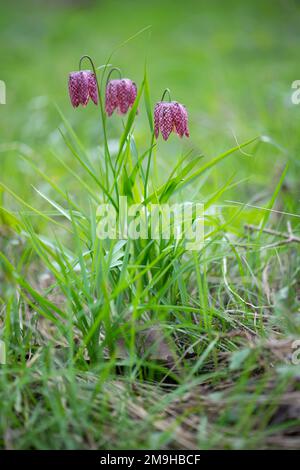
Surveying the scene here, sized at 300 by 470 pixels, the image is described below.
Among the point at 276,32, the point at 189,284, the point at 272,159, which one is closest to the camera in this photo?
the point at 189,284

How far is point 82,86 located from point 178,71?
2.95 m

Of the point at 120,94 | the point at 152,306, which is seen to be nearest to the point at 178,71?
the point at 120,94

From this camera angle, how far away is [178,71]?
4.20m

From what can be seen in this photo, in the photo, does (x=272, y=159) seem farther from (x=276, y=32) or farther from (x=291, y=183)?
(x=276, y=32)

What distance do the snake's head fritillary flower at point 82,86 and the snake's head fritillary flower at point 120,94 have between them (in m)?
0.04

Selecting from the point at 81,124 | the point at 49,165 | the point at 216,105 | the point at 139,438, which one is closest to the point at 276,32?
the point at 216,105

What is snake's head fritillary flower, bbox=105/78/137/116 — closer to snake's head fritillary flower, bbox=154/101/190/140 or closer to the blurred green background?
snake's head fritillary flower, bbox=154/101/190/140

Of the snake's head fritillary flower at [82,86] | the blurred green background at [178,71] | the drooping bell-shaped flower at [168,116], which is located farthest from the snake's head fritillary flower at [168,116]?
the blurred green background at [178,71]

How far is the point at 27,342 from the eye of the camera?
4.58 feet

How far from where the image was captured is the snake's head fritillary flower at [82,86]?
140 cm

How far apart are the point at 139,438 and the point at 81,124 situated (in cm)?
255

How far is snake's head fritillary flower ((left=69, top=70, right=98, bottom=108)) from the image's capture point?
140 cm

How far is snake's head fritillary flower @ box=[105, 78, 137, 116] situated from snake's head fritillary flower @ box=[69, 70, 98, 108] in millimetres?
42

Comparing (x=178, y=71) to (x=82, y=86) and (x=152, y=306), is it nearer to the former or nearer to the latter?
(x=82, y=86)
